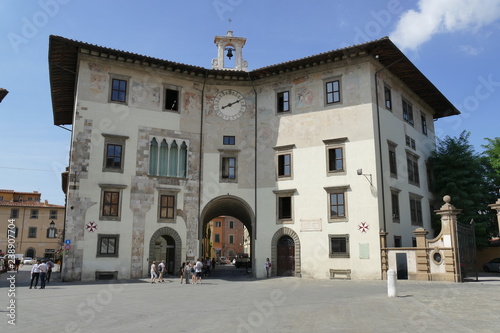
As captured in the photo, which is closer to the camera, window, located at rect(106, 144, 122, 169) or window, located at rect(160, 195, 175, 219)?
window, located at rect(106, 144, 122, 169)

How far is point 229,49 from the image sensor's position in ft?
111

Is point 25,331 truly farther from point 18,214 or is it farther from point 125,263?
point 18,214

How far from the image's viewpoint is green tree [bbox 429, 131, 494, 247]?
103 feet

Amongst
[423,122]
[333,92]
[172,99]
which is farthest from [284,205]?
[423,122]

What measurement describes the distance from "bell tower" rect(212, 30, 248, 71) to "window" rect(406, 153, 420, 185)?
47.4 ft

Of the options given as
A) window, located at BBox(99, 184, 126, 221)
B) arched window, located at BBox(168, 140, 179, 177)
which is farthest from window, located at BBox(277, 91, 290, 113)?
window, located at BBox(99, 184, 126, 221)

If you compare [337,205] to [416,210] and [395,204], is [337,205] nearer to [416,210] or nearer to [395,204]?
[395,204]

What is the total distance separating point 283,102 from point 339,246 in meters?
10.7

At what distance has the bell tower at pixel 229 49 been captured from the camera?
3372 centimetres

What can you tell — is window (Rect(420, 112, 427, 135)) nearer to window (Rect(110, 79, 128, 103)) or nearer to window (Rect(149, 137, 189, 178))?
window (Rect(149, 137, 189, 178))

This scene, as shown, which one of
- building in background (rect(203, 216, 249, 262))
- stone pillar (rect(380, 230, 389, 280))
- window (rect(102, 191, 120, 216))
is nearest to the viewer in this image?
stone pillar (rect(380, 230, 389, 280))

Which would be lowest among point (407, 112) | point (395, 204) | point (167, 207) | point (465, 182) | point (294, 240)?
point (294, 240)

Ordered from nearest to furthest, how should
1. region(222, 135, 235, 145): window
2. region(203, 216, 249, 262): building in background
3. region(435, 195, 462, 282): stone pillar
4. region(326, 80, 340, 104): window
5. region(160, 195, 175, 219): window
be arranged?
region(435, 195, 462, 282): stone pillar → region(160, 195, 175, 219): window → region(326, 80, 340, 104): window → region(222, 135, 235, 145): window → region(203, 216, 249, 262): building in background

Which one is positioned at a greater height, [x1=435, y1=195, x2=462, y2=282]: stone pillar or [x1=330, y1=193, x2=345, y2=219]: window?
[x1=330, y1=193, x2=345, y2=219]: window
